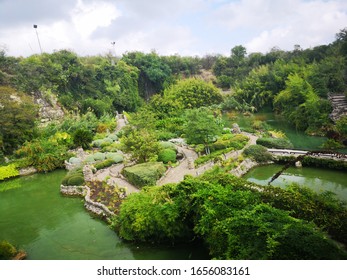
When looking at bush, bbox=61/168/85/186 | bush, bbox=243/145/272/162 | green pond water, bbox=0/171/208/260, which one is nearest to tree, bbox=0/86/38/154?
green pond water, bbox=0/171/208/260

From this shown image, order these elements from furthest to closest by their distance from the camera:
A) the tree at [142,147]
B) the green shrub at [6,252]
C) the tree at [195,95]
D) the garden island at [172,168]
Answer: the tree at [195,95] → the tree at [142,147] → the green shrub at [6,252] → the garden island at [172,168]

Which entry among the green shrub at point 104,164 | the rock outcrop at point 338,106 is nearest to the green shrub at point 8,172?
the green shrub at point 104,164

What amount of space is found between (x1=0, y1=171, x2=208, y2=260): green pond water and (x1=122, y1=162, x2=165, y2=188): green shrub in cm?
355

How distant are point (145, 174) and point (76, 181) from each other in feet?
17.5

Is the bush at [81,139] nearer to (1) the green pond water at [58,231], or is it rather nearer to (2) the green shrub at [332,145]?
(1) the green pond water at [58,231]

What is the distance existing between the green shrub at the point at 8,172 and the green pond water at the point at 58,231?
2.15 meters

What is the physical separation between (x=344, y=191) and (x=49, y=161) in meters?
22.8

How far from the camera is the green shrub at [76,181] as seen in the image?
20891mm

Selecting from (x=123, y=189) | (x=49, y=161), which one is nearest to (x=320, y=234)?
(x=123, y=189)

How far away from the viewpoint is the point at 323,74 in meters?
39.0

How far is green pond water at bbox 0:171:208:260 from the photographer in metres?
12.7

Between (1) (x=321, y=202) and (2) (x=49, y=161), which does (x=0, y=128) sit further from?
(1) (x=321, y=202)

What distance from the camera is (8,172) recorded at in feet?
82.3
